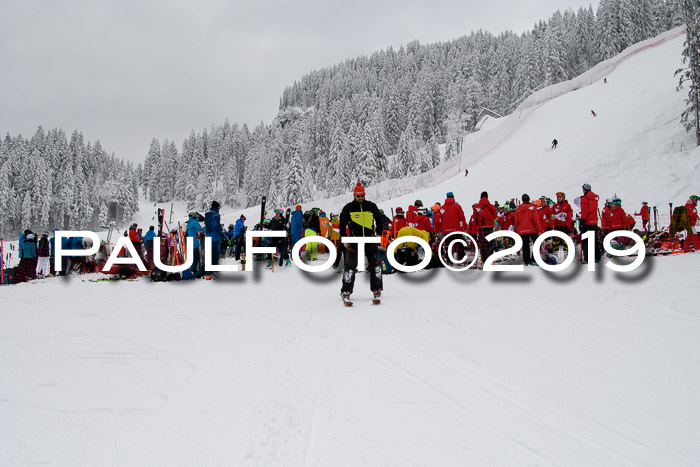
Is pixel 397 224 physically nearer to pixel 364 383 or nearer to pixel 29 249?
pixel 364 383

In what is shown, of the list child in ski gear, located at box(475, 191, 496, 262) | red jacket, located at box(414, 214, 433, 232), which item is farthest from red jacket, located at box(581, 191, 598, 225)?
red jacket, located at box(414, 214, 433, 232)

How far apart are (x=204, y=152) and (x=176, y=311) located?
119296 mm

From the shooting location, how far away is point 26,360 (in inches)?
159

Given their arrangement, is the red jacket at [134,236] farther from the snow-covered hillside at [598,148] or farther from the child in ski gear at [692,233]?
the snow-covered hillside at [598,148]

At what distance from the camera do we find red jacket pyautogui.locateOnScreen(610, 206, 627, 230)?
10.5 metres

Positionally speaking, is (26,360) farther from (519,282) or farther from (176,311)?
(519,282)

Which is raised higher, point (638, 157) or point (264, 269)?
point (638, 157)

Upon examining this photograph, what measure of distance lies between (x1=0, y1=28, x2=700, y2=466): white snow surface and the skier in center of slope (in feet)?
1.12

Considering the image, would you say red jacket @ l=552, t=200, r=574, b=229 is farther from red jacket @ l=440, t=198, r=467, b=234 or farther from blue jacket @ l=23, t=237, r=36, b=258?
blue jacket @ l=23, t=237, r=36, b=258

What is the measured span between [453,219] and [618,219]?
13.6 ft

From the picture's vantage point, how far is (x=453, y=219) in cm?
1040

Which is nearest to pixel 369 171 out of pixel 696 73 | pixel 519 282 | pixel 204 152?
pixel 696 73

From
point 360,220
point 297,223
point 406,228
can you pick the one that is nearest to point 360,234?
point 360,220

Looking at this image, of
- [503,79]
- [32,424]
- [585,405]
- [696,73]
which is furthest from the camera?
[503,79]
